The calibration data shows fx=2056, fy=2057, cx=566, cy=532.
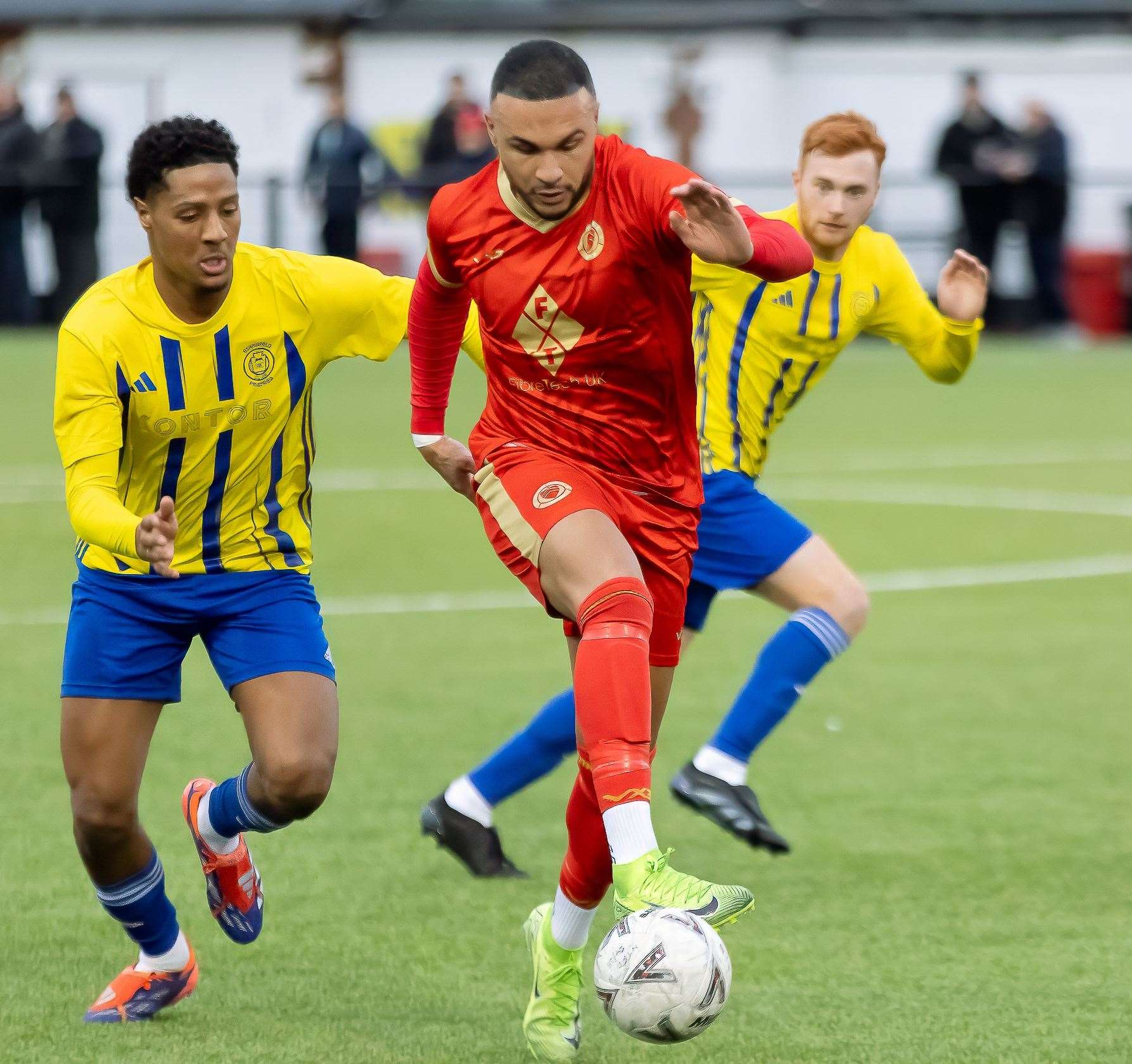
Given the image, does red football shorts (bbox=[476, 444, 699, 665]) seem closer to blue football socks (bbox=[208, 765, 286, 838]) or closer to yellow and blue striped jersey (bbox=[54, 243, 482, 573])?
yellow and blue striped jersey (bbox=[54, 243, 482, 573])

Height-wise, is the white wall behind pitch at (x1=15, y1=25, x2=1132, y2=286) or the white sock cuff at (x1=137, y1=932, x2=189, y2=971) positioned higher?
the white wall behind pitch at (x1=15, y1=25, x2=1132, y2=286)

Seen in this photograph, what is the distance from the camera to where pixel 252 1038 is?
462cm

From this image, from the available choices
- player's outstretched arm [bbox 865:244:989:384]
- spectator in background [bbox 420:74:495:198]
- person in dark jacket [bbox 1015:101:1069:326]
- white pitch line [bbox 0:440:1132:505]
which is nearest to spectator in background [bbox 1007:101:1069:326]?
person in dark jacket [bbox 1015:101:1069:326]

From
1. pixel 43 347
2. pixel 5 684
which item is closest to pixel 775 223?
pixel 5 684

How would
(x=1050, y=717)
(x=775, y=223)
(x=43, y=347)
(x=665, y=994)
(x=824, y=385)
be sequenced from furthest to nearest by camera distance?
(x=43, y=347)
(x=824, y=385)
(x=1050, y=717)
(x=775, y=223)
(x=665, y=994)

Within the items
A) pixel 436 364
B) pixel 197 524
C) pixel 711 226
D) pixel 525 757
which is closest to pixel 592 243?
pixel 711 226

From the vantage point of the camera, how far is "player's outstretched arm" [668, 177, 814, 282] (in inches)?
165

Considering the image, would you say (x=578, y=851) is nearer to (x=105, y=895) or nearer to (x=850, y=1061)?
(x=850, y=1061)

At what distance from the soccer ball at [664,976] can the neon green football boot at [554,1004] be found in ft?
1.56

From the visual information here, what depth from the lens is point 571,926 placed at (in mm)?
4684

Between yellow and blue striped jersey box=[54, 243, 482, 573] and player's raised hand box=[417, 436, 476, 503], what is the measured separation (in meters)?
0.26

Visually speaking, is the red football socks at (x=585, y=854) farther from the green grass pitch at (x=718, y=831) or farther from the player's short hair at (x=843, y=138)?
the player's short hair at (x=843, y=138)

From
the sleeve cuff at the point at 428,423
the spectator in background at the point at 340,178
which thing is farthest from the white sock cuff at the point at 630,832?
the spectator in background at the point at 340,178

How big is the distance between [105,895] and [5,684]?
3.64m
